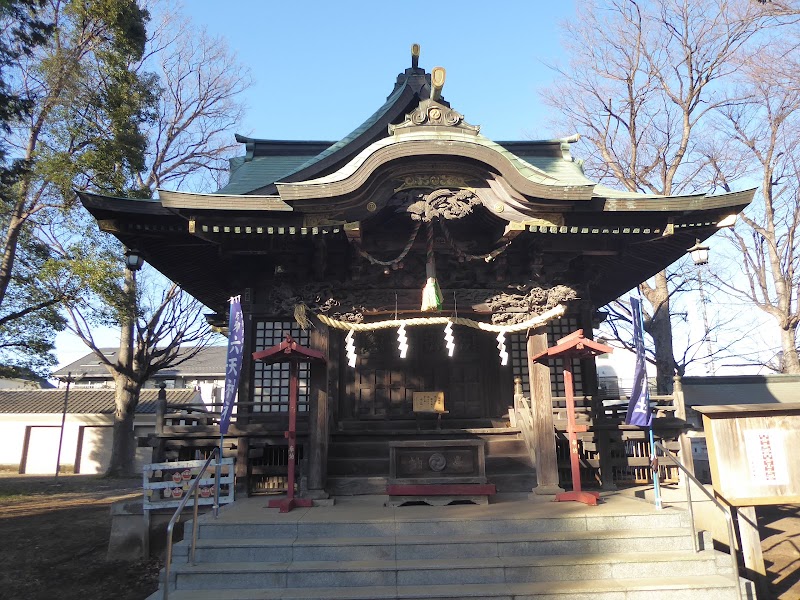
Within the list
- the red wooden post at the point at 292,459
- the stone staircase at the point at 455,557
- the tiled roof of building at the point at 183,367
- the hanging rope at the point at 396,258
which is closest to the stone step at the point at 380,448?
the red wooden post at the point at 292,459

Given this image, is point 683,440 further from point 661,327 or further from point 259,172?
point 259,172

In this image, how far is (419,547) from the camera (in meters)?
6.52

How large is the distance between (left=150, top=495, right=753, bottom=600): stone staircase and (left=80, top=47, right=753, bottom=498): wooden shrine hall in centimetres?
153

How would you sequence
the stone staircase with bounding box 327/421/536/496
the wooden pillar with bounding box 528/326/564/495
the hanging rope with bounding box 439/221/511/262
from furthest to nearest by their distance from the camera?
the stone staircase with bounding box 327/421/536/496, the hanging rope with bounding box 439/221/511/262, the wooden pillar with bounding box 528/326/564/495

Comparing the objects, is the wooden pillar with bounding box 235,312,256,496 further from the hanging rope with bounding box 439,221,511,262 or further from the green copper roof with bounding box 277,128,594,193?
the hanging rope with bounding box 439,221,511,262

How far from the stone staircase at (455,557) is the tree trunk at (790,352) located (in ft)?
54.6

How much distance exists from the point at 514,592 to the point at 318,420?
4170 mm

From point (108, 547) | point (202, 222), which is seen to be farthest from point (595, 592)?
point (108, 547)

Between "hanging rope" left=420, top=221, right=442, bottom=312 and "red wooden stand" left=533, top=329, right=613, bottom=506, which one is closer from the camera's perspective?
"red wooden stand" left=533, top=329, right=613, bottom=506

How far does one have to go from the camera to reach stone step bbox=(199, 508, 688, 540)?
690 cm

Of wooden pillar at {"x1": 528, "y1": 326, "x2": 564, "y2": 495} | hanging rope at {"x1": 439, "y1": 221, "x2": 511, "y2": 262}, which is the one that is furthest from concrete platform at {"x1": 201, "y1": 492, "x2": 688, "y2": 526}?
hanging rope at {"x1": 439, "y1": 221, "x2": 511, "y2": 262}

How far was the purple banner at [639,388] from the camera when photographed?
819 cm

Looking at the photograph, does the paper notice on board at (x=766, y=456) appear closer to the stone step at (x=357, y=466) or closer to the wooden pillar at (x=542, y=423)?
the wooden pillar at (x=542, y=423)

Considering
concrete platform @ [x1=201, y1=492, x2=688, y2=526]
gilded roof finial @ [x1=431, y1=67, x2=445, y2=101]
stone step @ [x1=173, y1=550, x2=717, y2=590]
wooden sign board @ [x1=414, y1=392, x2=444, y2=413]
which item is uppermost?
gilded roof finial @ [x1=431, y1=67, x2=445, y2=101]
